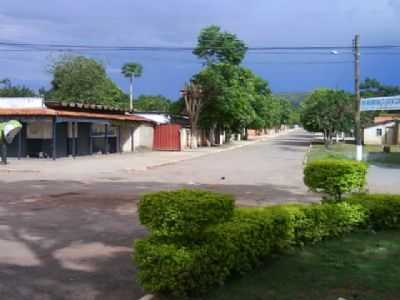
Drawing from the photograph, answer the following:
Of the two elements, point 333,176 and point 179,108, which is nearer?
point 333,176

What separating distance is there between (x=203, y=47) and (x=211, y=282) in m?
54.4

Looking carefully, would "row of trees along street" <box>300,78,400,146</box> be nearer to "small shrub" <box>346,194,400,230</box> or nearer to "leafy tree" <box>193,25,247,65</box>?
"leafy tree" <box>193,25,247,65</box>

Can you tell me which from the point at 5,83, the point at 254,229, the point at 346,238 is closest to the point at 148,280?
the point at 254,229

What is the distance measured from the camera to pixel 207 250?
598 cm

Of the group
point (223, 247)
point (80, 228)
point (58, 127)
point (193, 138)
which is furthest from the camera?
point (193, 138)

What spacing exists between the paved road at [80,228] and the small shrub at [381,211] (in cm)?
380

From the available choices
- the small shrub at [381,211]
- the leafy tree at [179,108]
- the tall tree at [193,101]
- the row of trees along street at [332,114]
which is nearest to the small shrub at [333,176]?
the small shrub at [381,211]

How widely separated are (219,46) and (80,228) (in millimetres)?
50736

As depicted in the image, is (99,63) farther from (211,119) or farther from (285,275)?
(285,275)

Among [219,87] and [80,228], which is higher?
[219,87]

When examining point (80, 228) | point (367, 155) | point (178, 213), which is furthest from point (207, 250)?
point (367, 155)

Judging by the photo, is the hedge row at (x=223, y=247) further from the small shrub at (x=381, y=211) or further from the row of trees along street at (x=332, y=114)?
the row of trees along street at (x=332, y=114)

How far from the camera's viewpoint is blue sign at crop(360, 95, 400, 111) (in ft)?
115

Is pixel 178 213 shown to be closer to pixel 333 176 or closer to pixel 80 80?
pixel 333 176
